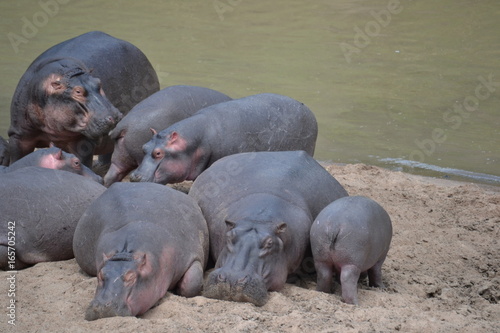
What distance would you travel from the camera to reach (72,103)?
6.50m

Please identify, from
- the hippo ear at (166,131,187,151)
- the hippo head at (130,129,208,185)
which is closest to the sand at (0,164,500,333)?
the hippo head at (130,129,208,185)

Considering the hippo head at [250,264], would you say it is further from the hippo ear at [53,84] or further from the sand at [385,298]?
the hippo ear at [53,84]

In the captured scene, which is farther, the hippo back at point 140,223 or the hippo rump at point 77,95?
the hippo rump at point 77,95

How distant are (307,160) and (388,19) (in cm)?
958

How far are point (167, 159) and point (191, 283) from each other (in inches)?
66.0

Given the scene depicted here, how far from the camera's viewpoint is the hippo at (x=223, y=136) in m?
6.06

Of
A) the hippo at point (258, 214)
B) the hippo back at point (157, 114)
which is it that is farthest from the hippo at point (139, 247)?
the hippo back at point (157, 114)

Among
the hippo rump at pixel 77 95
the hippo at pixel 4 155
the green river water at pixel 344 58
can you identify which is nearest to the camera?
the hippo rump at pixel 77 95

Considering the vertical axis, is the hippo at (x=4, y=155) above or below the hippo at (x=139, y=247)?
below

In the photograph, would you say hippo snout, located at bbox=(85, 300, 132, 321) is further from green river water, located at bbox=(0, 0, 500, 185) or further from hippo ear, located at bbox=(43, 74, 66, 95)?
green river water, located at bbox=(0, 0, 500, 185)

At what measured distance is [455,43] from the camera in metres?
12.9

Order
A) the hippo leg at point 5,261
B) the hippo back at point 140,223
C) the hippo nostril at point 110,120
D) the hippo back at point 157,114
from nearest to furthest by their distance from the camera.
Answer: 1. the hippo back at point 140,223
2. the hippo leg at point 5,261
3. the hippo nostril at point 110,120
4. the hippo back at point 157,114

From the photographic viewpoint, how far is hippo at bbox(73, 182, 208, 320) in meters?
4.03

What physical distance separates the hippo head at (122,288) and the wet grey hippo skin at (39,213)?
1.02 metres
